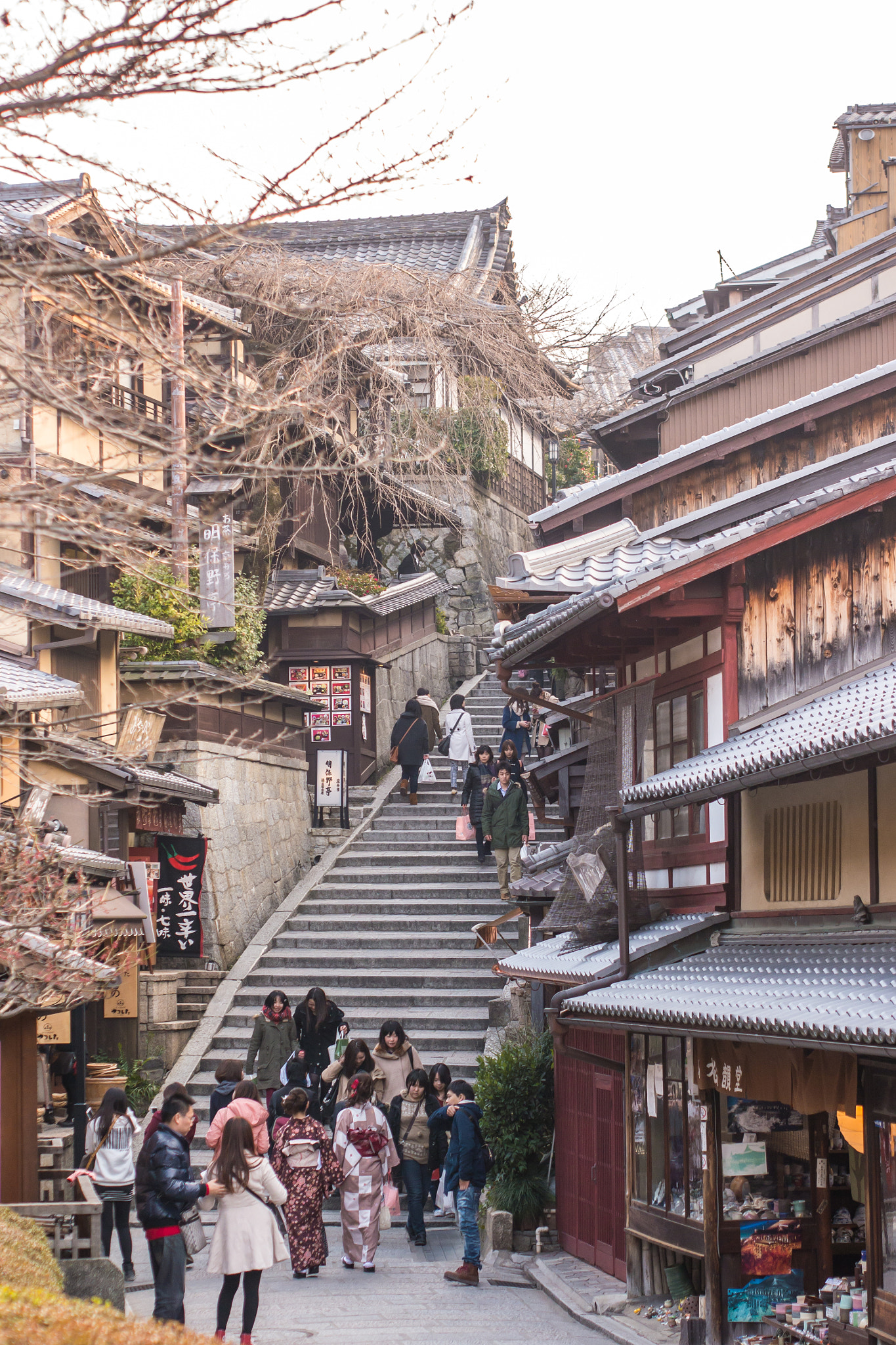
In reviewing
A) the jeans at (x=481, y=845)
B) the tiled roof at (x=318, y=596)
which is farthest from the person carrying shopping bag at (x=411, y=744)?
the jeans at (x=481, y=845)

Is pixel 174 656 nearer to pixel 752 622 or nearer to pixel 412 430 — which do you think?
pixel 412 430

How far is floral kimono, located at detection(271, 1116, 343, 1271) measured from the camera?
512 inches

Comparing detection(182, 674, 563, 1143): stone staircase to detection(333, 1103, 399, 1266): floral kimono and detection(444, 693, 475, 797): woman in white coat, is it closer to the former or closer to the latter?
detection(444, 693, 475, 797): woman in white coat

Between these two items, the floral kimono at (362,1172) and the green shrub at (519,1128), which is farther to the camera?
the green shrub at (519,1128)

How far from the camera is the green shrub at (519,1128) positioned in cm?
1475

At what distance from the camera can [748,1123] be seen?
1105 centimetres

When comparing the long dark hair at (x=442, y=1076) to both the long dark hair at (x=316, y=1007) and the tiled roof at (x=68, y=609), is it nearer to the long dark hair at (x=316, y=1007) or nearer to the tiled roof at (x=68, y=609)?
the long dark hair at (x=316, y=1007)

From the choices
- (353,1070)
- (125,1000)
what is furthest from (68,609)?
(353,1070)

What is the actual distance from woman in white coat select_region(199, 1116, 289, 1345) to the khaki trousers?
1278cm

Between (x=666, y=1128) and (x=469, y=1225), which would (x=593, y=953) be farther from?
(x=469, y=1225)

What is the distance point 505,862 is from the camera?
77.2 feet

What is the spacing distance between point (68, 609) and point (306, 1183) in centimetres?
849

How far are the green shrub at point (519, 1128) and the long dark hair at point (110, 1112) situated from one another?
3.84 metres

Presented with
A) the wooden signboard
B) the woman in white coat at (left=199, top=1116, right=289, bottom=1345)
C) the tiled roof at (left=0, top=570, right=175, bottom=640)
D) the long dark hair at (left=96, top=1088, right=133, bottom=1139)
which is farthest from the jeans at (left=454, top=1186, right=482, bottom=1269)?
the tiled roof at (left=0, top=570, right=175, bottom=640)
